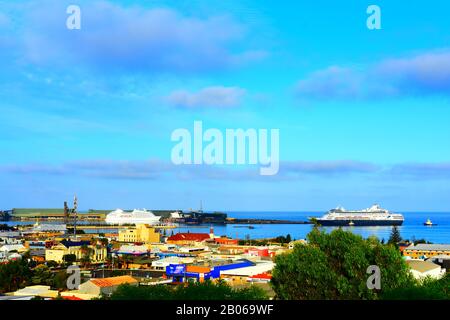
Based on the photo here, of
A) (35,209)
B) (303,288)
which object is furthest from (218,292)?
(35,209)

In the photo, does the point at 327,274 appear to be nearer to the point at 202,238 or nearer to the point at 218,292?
the point at 218,292

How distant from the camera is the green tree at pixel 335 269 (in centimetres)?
993

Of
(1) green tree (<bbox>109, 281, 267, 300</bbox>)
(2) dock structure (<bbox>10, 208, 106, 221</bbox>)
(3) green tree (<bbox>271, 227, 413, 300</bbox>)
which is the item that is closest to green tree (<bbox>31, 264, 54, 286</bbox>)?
(1) green tree (<bbox>109, 281, 267, 300</bbox>)

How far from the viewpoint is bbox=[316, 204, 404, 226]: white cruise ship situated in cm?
6595

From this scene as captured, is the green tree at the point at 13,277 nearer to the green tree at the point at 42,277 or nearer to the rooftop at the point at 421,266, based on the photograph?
the green tree at the point at 42,277

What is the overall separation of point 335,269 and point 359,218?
58064 millimetres

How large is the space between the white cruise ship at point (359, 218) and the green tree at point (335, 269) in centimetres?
5559

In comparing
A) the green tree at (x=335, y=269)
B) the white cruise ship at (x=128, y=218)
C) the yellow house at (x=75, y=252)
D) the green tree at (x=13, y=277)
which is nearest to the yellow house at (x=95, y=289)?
the green tree at (x=13, y=277)

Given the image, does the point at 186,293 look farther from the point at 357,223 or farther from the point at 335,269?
the point at 357,223

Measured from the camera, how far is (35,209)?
96.4 m

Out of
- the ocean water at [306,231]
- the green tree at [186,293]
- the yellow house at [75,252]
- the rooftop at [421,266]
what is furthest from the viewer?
the ocean water at [306,231]

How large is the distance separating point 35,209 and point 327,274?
94.3m

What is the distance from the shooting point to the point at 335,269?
10.4 metres
